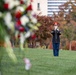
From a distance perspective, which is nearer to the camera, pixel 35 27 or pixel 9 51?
pixel 9 51

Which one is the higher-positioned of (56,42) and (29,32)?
(29,32)

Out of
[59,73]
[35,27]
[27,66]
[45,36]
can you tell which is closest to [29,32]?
[35,27]

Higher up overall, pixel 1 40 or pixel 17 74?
pixel 1 40

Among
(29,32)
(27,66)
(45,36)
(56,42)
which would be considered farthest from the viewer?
(45,36)

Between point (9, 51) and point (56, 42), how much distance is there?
47.7ft

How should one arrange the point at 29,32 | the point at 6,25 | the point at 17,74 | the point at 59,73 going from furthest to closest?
1. the point at 59,73
2. the point at 17,74
3. the point at 29,32
4. the point at 6,25

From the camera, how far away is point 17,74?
965 cm

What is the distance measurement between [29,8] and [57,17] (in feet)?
159

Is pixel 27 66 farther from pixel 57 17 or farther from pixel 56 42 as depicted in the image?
pixel 57 17

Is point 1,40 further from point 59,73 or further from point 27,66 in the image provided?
point 59,73

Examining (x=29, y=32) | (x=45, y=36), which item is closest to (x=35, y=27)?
(x=29, y=32)

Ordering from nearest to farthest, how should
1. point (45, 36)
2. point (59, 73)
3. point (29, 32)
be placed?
1. point (29, 32)
2. point (59, 73)
3. point (45, 36)

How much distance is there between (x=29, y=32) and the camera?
3834 millimetres

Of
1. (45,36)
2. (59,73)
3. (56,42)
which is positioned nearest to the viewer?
(59,73)
